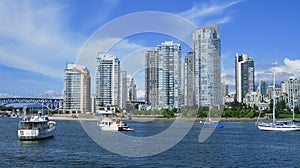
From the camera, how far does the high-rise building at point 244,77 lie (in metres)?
96.1

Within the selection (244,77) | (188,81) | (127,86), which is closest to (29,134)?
(127,86)

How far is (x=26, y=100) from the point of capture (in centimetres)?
11512

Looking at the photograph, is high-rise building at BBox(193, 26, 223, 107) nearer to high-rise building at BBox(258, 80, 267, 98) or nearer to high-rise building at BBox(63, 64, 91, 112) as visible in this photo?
high-rise building at BBox(63, 64, 91, 112)

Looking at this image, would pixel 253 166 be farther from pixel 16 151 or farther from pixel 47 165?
pixel 16 151

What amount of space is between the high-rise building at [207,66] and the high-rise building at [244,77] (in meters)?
53.4

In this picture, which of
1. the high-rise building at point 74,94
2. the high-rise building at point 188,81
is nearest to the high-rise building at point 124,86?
the high-rise building at point 188,81

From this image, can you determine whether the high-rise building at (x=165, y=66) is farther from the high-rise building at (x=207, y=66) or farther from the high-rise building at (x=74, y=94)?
the high-rise building at (x=74, y=94)

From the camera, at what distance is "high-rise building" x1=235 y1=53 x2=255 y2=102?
3782 inches

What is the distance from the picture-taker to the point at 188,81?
34.8 metres

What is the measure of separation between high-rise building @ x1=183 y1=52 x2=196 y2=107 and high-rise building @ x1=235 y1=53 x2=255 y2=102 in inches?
2294

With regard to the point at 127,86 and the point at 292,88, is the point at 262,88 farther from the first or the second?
the point at 127,86

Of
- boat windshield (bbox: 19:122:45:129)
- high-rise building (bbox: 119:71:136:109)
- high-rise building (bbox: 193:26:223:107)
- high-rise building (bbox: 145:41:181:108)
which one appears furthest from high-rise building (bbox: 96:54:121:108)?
boat windshield (bbox: 19:122:45:129)

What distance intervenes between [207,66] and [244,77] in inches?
2781

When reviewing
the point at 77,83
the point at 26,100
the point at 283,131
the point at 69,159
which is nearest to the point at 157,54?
the point at 69,159
